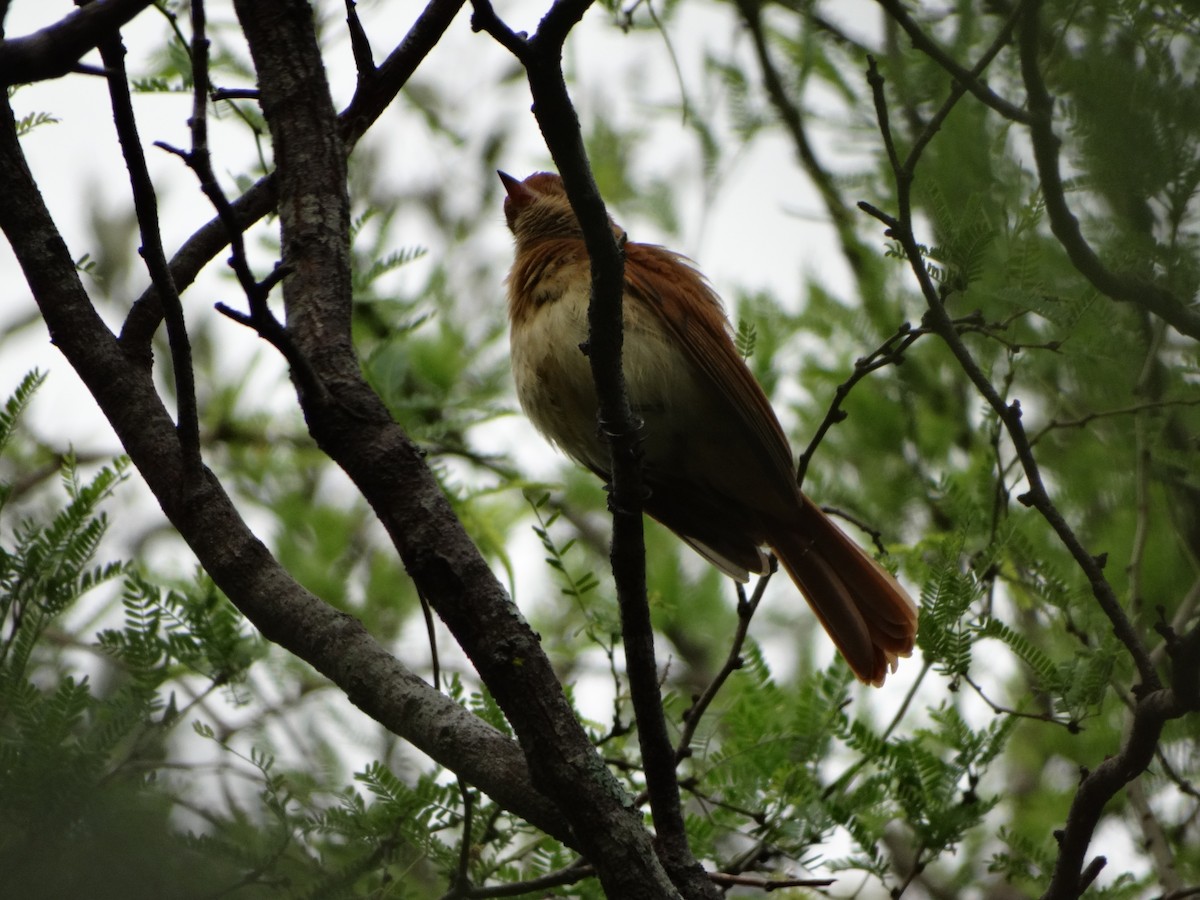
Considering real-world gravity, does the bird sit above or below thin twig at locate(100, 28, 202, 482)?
above

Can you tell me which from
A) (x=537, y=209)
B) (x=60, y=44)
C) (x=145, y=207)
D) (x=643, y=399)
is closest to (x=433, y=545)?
(x=145, y=207)

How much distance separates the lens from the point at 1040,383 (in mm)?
5105

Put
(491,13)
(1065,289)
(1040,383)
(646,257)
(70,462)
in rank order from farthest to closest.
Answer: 1. (1040,383)
2. (646,257)
3. (1065,289)
4. (70,462)
5. (491,13)

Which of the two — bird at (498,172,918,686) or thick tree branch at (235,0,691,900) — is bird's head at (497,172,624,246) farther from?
thick tree branch at (235,0,691,900)

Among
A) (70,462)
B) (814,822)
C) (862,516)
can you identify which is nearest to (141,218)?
(70,462)

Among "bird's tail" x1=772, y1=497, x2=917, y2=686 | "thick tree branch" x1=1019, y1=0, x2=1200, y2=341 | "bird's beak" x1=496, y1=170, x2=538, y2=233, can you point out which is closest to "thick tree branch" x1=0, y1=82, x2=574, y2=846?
"thick tree branch" x1=1019, y1=0, x2=1200, y2=341

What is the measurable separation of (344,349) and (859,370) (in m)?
1.31

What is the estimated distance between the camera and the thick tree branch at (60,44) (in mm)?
2010

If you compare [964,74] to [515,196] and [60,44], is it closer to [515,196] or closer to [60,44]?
[60,44]

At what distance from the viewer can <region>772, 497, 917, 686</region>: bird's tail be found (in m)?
4.22

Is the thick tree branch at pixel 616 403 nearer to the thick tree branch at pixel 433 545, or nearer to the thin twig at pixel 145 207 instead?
the thick tree branch at pixel 433 545

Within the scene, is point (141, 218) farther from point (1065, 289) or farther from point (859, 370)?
point (1065, 289)

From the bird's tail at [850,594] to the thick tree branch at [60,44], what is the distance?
9.38 feet

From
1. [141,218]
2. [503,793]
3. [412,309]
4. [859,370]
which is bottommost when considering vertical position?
[503,793]
